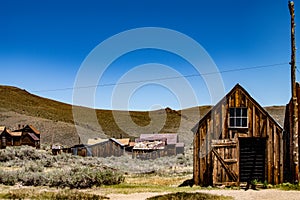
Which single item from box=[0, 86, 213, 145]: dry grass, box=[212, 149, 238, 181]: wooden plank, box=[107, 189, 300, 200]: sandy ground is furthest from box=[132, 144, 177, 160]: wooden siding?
box=[0, 86, 213, 145]: dry grass

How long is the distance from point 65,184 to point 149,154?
3152cm

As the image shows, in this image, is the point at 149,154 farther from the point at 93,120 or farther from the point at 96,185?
the point at 93,120

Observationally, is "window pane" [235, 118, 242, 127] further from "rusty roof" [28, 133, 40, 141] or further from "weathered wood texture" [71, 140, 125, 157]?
"rusty roof" [28, 133, 40, 141]

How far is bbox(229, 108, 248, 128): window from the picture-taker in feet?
64.4

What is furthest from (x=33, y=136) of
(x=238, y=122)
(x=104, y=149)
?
(x=238, y=122)

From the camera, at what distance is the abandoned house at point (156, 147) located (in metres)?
51.0

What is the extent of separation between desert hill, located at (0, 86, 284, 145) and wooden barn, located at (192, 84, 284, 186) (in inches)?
2551

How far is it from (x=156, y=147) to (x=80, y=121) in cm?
6672

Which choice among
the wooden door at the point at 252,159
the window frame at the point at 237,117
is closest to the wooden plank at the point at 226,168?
the wooden door at the point at 252,159

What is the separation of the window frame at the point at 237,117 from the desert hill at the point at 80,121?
65151mm

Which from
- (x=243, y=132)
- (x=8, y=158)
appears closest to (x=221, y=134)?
(x=243, y=132)

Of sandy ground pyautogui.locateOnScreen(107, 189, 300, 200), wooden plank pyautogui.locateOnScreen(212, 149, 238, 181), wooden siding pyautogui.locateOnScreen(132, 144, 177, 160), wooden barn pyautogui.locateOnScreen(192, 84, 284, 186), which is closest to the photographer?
sandy ground pyautogui.locateOnScreen(107, 189, 300, 200)

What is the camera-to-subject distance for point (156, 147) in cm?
5184

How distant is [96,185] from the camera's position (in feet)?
65.9
